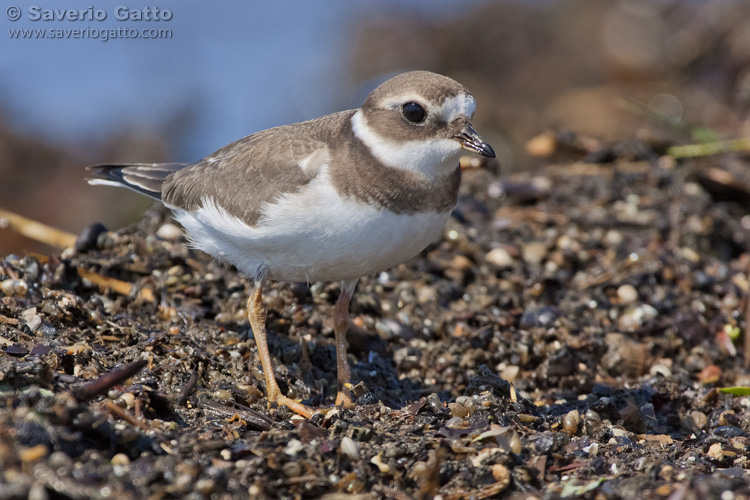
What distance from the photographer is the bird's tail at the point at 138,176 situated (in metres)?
5.05

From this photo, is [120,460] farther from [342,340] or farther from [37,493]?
[342,340]

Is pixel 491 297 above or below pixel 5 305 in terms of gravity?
below

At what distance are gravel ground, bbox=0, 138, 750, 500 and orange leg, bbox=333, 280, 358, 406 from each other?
132 millimetres

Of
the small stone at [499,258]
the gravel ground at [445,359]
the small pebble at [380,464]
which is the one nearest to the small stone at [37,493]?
the gravel ground at [445,359]

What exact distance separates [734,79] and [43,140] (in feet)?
31.1

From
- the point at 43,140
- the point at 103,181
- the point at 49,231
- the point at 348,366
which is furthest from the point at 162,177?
the point at 43,140

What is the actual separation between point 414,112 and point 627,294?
2468 mm

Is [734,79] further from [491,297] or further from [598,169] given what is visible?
[491,297]

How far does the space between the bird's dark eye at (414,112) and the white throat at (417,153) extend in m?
0.12

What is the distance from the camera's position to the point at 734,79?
966cm

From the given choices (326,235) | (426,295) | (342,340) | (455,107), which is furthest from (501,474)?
(426,295)

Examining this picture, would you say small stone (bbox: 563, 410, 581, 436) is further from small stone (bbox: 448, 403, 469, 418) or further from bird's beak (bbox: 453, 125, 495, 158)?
bird's beak (bbox: 453, 125, 495, 158)

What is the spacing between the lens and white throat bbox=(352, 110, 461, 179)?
3809mm

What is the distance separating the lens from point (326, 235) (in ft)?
12.3
